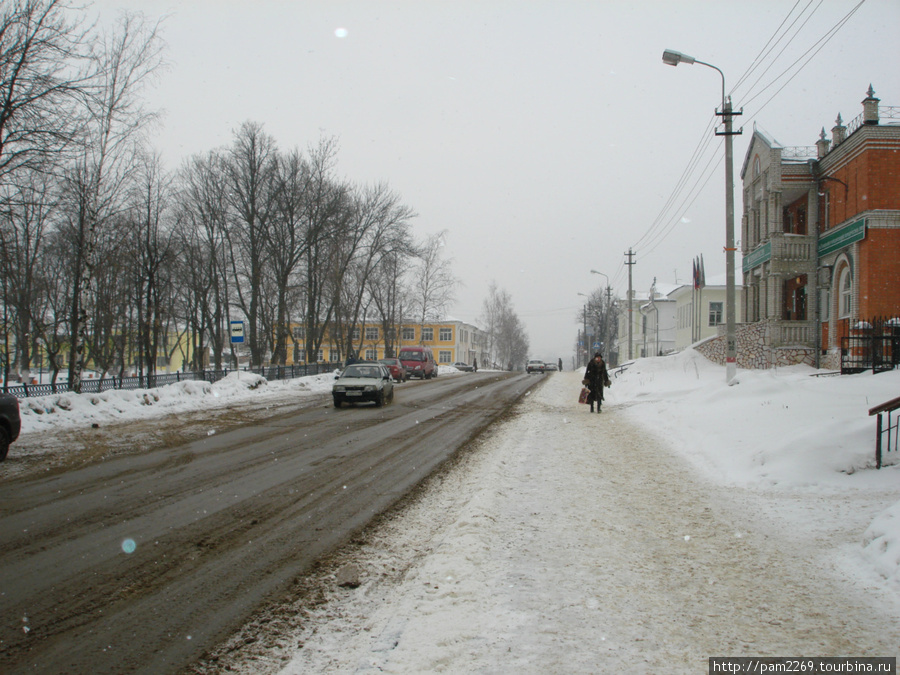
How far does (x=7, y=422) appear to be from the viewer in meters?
10.1

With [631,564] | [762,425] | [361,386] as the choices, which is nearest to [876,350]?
[762,425]

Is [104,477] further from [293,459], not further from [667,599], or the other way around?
[667,599]

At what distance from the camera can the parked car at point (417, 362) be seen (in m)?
42.6

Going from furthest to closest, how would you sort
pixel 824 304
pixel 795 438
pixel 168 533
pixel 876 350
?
pixel 824 304 < pixel 876 350 < pixel 795 438 < pixel 168 533

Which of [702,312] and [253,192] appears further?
[702,312]

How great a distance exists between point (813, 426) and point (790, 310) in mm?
21688

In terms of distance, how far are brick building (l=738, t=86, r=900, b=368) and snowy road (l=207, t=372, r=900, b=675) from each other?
17574 millimetres

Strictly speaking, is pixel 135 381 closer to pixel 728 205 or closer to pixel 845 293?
pixel 728 205

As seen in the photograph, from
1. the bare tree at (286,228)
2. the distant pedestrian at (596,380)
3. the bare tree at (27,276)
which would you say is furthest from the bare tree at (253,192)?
the distant pedestrian at (596,380)

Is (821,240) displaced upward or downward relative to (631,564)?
upward

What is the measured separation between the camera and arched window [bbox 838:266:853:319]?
22438mm

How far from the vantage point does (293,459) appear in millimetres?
10000

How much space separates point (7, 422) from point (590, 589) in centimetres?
1052

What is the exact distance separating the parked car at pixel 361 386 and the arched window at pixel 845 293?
59.0 ft
